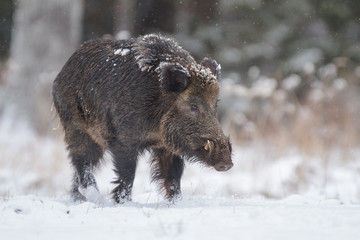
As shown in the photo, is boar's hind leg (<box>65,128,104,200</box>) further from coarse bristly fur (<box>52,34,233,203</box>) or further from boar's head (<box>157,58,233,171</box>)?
boar's head (<box>157,58,233,171</box>)

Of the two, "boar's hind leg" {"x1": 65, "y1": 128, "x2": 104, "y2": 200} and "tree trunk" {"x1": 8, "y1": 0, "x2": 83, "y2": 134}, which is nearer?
"boar's hind leg" {"x1": 65, "y1": 128, "x2": 104, "y2": 200}

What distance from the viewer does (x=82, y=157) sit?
502cm

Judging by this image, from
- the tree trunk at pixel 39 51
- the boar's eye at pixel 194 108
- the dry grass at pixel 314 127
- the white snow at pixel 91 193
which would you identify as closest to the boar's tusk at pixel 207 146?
the boar's eye at pixel 194 108

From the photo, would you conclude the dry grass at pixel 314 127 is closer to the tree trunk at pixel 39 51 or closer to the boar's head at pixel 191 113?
the tree trunk at pixel 39 51

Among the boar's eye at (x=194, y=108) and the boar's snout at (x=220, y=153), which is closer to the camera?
the boar's snout at (x=220, y=153)

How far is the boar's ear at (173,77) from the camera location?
425cm

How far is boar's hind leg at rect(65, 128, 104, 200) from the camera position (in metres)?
4.98

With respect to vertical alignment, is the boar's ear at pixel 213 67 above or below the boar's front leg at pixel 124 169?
above

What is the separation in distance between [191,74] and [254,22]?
8.54 meters

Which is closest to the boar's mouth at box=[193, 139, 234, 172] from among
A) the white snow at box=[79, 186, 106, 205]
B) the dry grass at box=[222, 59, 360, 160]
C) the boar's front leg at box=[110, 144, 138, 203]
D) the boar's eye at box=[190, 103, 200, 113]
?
the boar's eye at box=[190, 103, 200, 113]

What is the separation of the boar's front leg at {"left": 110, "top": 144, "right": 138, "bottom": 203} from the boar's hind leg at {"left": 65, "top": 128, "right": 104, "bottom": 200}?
0.60 m

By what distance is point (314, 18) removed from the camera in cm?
1260

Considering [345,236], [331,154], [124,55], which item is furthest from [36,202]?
[331,154]

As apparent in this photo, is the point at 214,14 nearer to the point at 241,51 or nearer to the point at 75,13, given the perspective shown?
the point at 241,51
